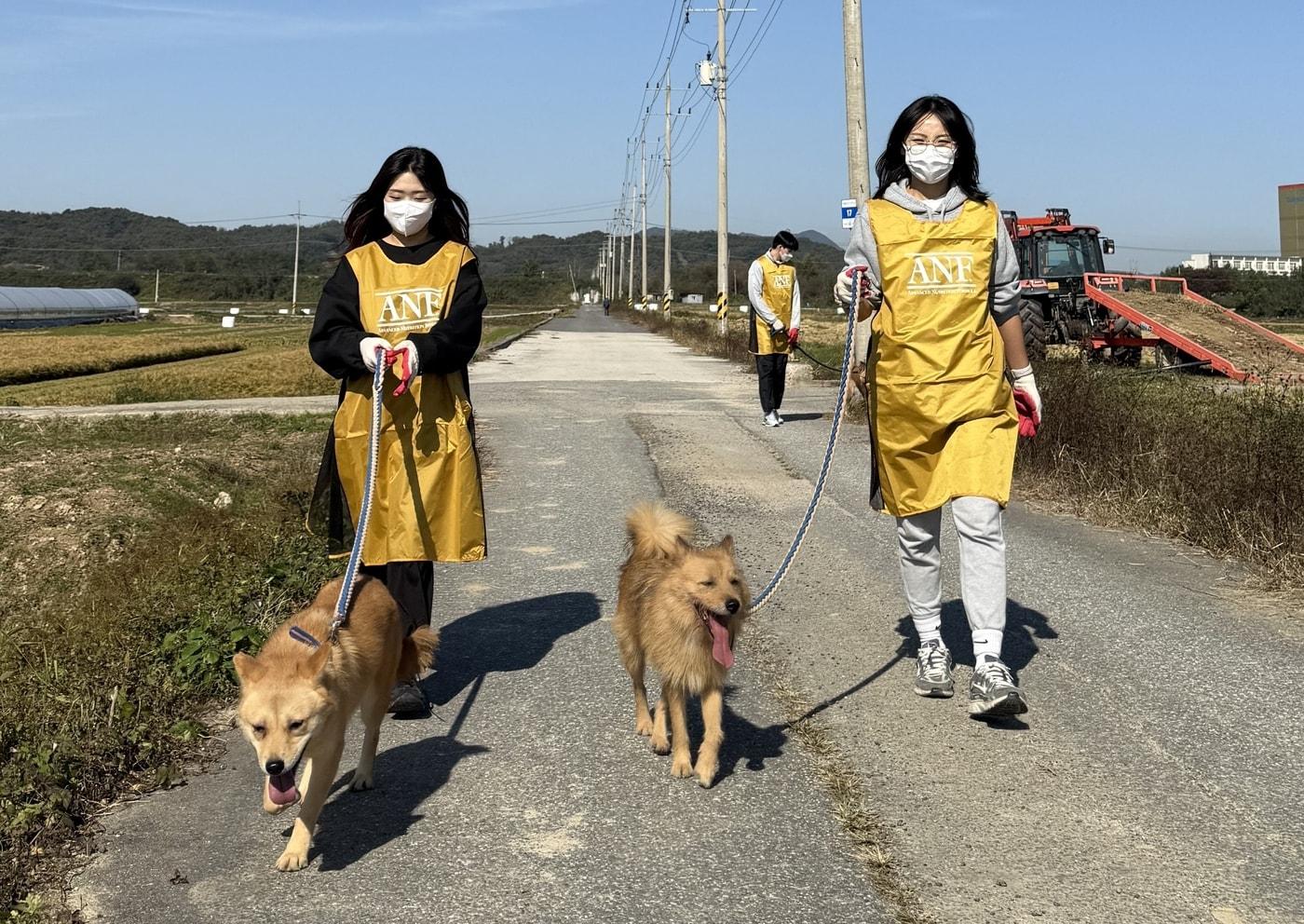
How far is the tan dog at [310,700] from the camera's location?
3633 mm

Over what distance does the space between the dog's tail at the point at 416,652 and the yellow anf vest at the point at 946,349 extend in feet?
6.76

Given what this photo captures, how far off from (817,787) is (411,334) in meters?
2.32

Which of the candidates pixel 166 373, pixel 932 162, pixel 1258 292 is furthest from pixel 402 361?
pixel 1258 292

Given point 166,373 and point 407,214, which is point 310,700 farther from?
point 166,373

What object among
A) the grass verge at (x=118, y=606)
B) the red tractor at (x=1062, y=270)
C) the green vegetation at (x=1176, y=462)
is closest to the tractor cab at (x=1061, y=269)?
the red tractor at (x=1062, y=270)

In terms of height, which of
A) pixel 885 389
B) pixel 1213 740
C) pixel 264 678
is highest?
pixel 885 389

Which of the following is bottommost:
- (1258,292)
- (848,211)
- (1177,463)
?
(1177,463)

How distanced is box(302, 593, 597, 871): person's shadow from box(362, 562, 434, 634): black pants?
1.18 feet

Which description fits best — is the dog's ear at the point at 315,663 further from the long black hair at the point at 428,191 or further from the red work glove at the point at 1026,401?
the red work glove at the point at 1026,401

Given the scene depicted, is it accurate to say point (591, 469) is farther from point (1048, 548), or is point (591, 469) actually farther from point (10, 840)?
point (10, 840)

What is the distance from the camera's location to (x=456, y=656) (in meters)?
6.22

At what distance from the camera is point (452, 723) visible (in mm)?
5258

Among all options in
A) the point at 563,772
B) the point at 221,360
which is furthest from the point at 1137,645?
the point at 221,360

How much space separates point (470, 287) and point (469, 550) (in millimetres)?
1081
